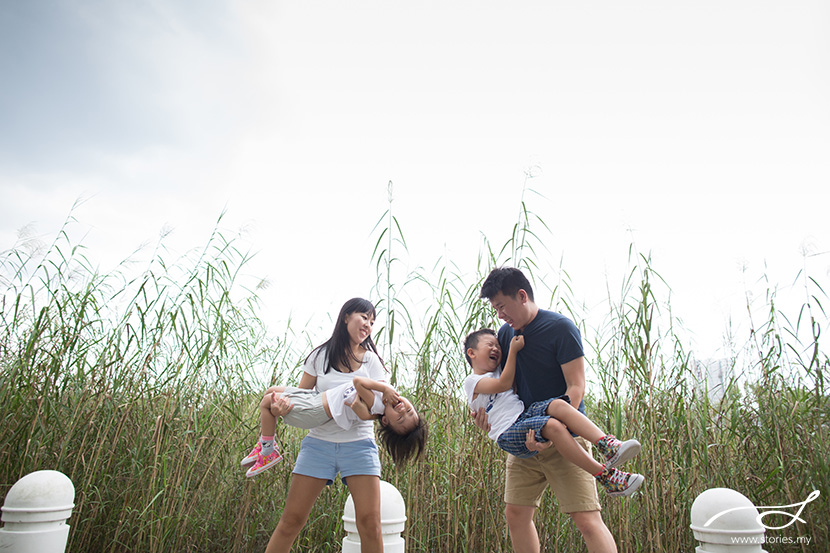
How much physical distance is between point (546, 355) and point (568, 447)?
40 centimetres

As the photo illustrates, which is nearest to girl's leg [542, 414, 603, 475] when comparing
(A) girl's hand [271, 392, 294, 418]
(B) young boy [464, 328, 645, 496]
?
(B) young boy [464, 328, 645, 496]

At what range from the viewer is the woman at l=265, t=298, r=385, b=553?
2.30 meters

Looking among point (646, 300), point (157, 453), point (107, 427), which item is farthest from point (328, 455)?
point (646, 300)

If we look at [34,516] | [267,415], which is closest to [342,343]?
[267,415]

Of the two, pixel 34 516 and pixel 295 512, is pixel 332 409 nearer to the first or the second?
pixel 295 512

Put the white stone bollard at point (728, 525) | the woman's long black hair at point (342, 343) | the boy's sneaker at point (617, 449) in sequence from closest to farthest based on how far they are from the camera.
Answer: the boy's sneaker at point (617, 449), the white stone bollard at point (728, 525), the woman's long black hair at point (342, 343)

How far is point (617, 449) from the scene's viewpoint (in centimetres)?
202

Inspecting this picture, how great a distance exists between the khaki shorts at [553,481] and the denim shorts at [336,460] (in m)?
0.62

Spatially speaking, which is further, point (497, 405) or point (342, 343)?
point (342, 343)

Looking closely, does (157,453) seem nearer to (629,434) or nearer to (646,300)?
(629,434)

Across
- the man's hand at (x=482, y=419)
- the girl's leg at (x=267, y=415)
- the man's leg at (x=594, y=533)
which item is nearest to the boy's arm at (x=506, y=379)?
the man's hand at (x=482, y=419)

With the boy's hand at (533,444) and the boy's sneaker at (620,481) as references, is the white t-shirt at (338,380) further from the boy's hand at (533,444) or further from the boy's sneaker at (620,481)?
the boy's sneaker at (620,481)

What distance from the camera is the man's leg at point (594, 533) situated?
2.04 meters

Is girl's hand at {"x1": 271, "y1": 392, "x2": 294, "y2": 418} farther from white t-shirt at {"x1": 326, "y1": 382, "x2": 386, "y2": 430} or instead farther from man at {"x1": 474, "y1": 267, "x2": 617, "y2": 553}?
man at {"x1": 474, "y1": 267, "x2": 617, "y2": 553}
